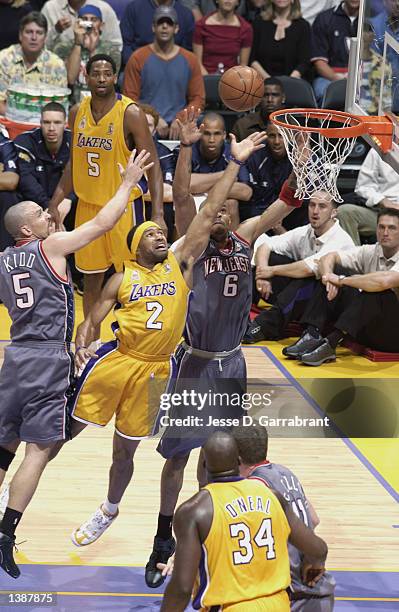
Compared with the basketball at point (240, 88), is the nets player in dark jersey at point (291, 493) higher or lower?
lower

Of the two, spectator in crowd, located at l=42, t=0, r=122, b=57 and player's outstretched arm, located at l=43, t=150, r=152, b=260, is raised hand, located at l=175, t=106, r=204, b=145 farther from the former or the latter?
spectator in crowd, located at l=42, t=0, r=122, b=57

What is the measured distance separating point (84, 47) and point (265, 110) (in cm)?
221

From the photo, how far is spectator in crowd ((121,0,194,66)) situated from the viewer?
11992mm

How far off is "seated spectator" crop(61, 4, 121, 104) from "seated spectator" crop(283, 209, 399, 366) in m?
3.58

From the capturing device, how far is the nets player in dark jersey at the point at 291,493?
4.50 metres

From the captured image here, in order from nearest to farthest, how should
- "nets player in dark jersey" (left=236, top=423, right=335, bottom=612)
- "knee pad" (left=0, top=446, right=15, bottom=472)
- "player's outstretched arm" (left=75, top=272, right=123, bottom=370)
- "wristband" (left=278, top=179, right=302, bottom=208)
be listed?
1. "nets player in dark jersey" (left=236, top=423, right=335, bottom=612)
2. "player's outstretched arm" (left=75, top=272, right=123, bottom=370)
3. "knee pad" (left=0, top=446, right=15, bottom=472)
4. "wristband" (left=278, top=179, right=302, bottom=208)

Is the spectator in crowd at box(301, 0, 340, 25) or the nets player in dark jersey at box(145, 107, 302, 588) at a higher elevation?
the spectator in crowd at box(301, 0, 340, 25)

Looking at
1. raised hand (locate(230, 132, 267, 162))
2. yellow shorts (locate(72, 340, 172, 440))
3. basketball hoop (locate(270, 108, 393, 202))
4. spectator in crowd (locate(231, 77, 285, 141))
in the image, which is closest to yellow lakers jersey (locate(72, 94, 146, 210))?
basketball hoop (locate(270, 108, 393, 202))

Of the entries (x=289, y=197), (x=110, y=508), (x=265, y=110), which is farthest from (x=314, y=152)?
(x=265, y=110)

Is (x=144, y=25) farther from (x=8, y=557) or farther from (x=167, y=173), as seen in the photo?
(x=8, y=557)

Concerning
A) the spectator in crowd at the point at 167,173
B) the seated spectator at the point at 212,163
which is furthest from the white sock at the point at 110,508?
the spectator in crowd at the point at 167,173

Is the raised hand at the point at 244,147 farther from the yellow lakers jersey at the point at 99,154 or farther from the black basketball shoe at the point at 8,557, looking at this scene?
the black basketball shoe at the point at 8,557

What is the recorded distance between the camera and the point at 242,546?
4.21m

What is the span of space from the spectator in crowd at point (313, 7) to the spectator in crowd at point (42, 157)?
13.6 ft
